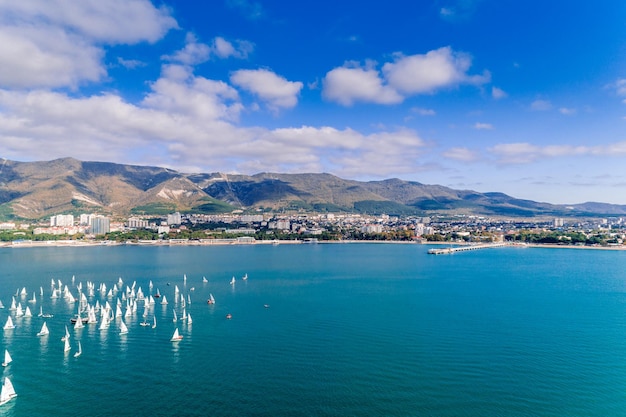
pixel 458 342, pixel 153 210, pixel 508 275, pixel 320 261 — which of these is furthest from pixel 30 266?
pixel 153 210

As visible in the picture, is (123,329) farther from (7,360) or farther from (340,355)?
(340,355)

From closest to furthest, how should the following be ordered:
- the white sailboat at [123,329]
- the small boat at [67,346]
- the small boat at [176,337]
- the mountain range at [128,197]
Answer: the small boat at [67,346], the small boat at [176,337], the white sailboat at [123,329], the mountain range at [128,197]

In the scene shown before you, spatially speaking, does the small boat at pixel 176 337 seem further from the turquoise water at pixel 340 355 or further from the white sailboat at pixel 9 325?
the white sailboat at pixel 9 325

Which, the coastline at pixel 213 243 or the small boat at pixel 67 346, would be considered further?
the coastline at pixel 213 243

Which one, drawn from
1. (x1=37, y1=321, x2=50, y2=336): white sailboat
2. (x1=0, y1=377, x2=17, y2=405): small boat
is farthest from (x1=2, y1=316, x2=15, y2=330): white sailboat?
(x1=0, y1=377, x2=17, y2=405): small boat

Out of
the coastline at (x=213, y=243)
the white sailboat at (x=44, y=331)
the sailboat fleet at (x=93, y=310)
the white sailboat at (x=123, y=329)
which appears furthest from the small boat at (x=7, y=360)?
the coastline at (x=213, y=243)

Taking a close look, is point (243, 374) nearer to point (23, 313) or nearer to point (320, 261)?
point (23, 313)

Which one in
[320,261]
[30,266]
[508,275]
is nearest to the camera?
[508,275]
